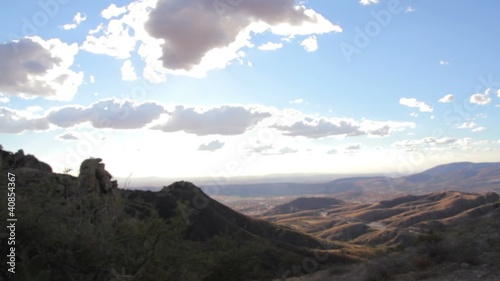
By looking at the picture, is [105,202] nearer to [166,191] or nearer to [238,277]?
[238,277]

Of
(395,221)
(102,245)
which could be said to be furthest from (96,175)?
(395,221)

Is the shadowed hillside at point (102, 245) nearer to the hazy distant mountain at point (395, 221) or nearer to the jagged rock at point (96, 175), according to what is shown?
the jagged rock at point (96, 175)

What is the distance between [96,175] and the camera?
31828 mm

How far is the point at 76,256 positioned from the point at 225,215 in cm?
8278

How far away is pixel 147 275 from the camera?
1495cm

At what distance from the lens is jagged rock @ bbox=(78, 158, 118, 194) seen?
2948 cm

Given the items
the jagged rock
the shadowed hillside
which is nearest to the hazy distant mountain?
the jagged rock

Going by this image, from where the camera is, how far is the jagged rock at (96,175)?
2948cm

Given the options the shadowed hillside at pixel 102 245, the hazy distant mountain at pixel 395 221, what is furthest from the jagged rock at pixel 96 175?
the hazy distant mountain at pixel 395 221

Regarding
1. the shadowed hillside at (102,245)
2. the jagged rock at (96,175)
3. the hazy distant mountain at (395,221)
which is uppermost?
the jagged rock at (96,175)

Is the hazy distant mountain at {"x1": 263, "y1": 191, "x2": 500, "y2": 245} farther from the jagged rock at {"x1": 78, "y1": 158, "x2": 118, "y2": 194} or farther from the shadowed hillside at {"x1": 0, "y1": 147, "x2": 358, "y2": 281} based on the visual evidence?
the shadowed hillside at {"x1": 0, "y1": 147, "x2": 358, "y2": 281}

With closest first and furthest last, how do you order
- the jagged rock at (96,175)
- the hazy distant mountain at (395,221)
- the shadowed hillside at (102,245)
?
the shadowed hillside at (102,245)
the jagged rock at (96,175)
the hazy distant mountain at (395,221)

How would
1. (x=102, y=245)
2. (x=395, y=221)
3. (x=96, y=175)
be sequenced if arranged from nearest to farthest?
(x=102, y=245)
(x=96, y=175)
(x=395, y=221)

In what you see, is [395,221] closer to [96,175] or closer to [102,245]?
[96,175]
